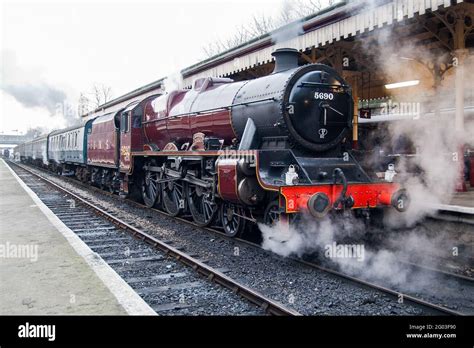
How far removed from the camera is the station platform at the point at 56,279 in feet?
13.4

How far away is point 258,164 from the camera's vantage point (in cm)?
615

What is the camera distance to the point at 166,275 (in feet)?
18.6

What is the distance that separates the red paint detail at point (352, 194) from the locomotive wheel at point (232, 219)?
158 centimetres

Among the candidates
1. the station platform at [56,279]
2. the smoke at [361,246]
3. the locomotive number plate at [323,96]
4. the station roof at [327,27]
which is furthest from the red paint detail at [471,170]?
the station platform at [56,279]

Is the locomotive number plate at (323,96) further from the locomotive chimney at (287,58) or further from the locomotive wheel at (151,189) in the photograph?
the locomotive wheel at (151,189)

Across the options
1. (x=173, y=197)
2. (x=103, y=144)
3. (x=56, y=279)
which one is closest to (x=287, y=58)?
(x=173, y=197)

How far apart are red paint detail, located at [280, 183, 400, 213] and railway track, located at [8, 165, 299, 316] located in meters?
1.29

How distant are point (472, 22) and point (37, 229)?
882 centimetres

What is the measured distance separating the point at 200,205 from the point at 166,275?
362cm

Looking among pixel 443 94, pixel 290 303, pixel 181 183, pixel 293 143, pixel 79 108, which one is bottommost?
pixel 290 303

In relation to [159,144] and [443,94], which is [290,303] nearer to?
[159,144]

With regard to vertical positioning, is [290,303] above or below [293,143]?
below

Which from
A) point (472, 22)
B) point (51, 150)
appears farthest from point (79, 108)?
point (472, 22)

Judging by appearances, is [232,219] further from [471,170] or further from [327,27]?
[471,170]
